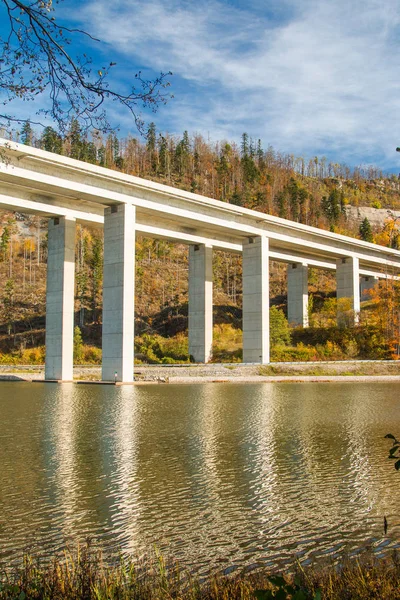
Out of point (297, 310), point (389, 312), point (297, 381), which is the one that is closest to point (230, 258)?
point (297, 310)

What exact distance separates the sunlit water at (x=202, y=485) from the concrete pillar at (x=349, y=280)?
39152 mm

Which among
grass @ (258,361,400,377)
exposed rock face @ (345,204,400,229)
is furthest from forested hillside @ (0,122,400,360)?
grass @ (258,361,400,377)

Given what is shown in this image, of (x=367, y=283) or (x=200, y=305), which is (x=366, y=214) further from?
(x=200, y=305)

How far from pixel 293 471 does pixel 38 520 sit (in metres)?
4.09

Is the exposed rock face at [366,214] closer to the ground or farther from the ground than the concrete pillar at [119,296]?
farther from the ground

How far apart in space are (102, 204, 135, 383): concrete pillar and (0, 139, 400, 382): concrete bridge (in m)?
0.05

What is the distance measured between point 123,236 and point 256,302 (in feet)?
44.0

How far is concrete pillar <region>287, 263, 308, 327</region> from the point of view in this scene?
5688 centimetres

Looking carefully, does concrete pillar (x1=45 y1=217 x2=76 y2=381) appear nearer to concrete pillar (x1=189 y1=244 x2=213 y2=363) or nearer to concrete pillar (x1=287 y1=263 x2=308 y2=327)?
concrete pillar (x1=189 y1=244 x2=213 y2=363)

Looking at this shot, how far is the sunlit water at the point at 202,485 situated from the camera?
19.9 feet

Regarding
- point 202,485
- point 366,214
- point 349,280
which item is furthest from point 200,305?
point 366,214

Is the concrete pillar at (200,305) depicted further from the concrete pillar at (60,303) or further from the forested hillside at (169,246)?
the concrete pillar at (60,303)

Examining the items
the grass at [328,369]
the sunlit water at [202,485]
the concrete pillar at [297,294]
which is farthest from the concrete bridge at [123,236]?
the sunlit water at [202,485]

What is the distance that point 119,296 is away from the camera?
110ft
